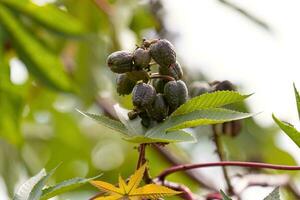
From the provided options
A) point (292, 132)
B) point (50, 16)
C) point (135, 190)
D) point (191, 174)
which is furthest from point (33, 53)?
point (292, 132)

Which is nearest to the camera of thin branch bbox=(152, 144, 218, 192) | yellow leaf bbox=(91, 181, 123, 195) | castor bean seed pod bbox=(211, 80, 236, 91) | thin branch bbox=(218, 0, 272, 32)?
yellow leaf bbox=(91, 181, 123, 195)

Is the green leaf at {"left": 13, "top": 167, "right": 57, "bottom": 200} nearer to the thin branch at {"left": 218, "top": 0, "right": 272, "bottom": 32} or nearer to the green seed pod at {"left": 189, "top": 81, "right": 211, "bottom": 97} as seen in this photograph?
the green seed pod at {"left": 189, "top": 81, "right": 211, "bottom": 97}

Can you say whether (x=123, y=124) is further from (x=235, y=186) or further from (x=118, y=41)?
(x=118, y=41)

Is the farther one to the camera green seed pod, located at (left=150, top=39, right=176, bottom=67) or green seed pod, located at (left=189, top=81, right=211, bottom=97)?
green seed pod, located at (left=189, top=81, right=211, bottom=97)

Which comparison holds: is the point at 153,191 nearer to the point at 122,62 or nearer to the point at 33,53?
the point at 122,62

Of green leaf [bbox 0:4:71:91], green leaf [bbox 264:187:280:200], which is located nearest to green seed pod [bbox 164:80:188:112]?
green leaf [bbox 264:187:280:200]

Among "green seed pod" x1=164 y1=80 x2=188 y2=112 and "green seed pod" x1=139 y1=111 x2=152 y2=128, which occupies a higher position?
"green seed pod" x1=164 y1=80 x2=188 y2=112

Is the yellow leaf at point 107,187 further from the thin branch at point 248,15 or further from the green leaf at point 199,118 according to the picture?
the thin branch at point 248,15

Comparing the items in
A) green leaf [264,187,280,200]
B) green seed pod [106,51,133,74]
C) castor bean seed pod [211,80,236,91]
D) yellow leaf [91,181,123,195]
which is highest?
castor bean seed pod [211,80,236,91]

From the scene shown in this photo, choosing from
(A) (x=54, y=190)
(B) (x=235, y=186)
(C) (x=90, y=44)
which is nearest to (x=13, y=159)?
(C) (x=90, y=44)
